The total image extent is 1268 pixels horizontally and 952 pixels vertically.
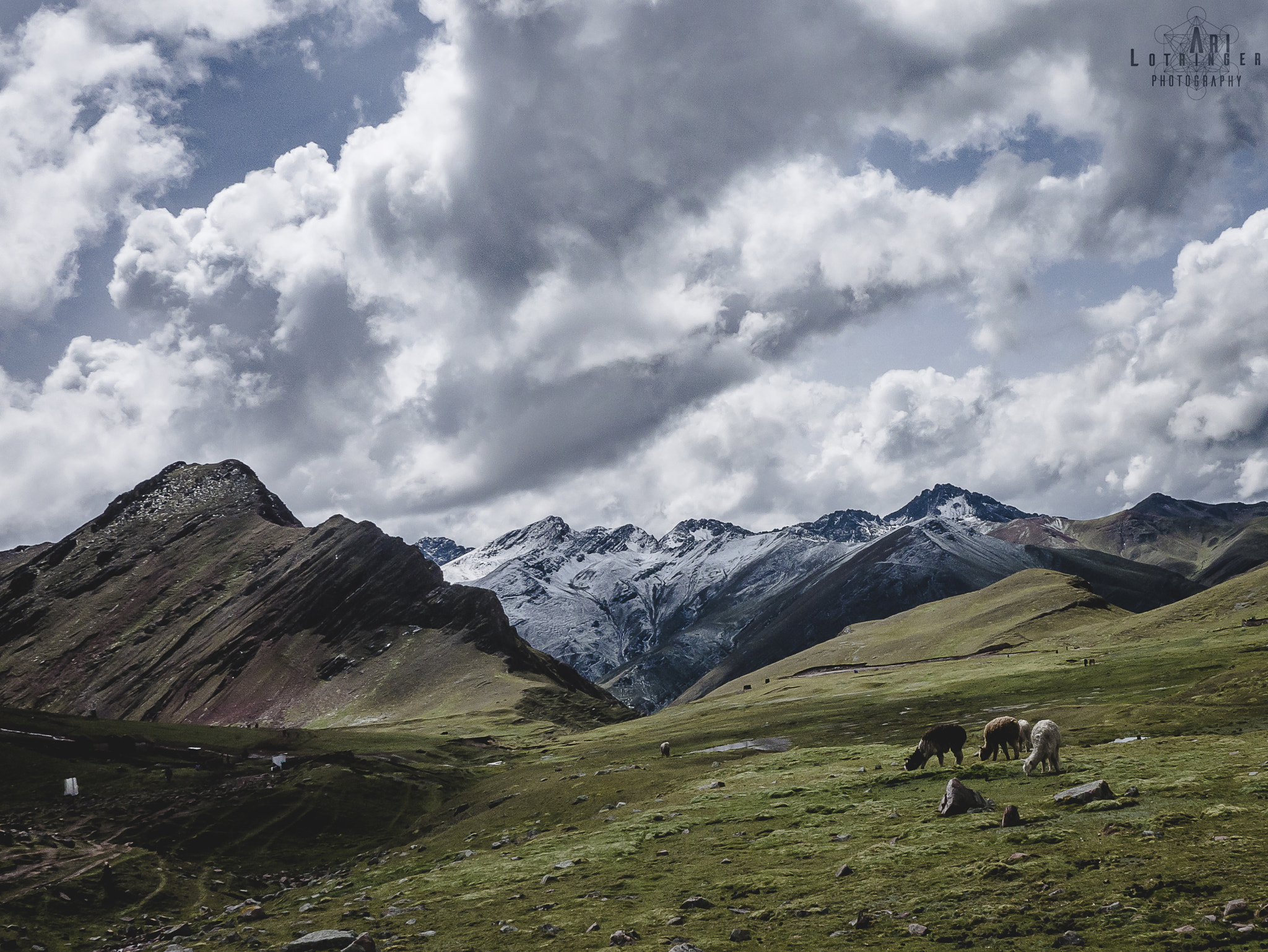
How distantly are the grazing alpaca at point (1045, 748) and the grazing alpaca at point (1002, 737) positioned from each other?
5885mm

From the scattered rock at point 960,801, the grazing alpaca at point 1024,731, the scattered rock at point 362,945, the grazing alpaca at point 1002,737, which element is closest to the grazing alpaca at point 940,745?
the grazing alpaca at point 1002,737

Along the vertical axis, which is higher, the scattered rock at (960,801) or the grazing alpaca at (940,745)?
the scattered rock at (960,801)

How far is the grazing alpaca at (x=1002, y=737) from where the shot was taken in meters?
43.4

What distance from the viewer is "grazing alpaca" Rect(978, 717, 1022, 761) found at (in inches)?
1709

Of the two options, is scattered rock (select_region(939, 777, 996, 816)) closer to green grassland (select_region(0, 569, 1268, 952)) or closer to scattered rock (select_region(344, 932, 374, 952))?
green grassland (select_region(0, 569, 1268, 952))

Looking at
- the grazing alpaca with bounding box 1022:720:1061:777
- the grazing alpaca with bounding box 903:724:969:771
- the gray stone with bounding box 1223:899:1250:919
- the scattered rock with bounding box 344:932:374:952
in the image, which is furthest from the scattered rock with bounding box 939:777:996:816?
the scattered rock with bounding box 344:932:374:952

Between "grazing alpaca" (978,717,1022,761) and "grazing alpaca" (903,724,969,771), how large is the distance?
1.22 m

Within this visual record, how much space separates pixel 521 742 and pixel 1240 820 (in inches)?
5796

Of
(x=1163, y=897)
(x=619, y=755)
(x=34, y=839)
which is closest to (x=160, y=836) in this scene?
(x=34, y=839)

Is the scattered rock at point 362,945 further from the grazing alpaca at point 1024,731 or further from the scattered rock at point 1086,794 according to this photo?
the grazing alpaca at point 1024,731

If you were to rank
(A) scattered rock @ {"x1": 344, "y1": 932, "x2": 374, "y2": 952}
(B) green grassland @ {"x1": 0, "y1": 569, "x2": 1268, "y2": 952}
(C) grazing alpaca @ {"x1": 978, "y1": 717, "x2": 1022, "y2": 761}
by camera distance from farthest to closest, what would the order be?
(C) grazing alpaca @ {"x1": 978, "y1": 717, "x2": 1022, "y2": 761}
(A) scattered rock @ {"x1": 344, "y1": 932, "x2": 374, "y2": 952}
(B) green grassland @ {"x1": 0, "y1": 569, "x2": 1268, "y2": 952}

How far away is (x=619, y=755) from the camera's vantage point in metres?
97.2

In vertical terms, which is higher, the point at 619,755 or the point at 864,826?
the point at 864,826

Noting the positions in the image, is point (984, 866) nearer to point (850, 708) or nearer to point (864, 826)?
point (864, 826)
